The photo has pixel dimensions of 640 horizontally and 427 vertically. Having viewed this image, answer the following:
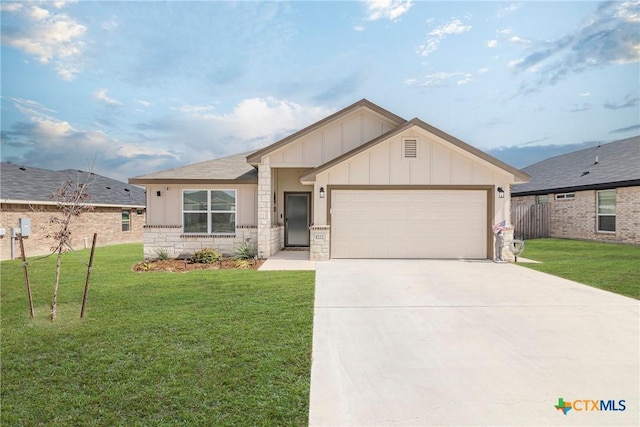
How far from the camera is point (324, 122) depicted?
11.8 metres

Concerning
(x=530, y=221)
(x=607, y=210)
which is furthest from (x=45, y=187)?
(x=607, y=210)

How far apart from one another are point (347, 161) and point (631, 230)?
14267mm

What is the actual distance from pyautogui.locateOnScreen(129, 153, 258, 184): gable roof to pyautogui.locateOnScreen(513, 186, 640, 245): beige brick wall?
1715cm

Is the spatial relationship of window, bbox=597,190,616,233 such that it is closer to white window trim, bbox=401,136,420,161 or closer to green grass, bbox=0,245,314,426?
white window trim, bbox=401,136,420,161

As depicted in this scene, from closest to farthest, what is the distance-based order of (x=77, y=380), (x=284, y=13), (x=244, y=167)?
(x=77, y=380), (x=284, y=13), (x=244, y=167)

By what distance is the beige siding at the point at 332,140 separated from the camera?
1184 centimetres

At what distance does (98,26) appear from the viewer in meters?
12.1

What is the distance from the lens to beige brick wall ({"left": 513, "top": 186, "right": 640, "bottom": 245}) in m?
14.5

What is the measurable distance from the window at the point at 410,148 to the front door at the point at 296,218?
5082 millimetres

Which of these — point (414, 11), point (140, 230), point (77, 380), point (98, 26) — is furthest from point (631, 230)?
point (140, 230)

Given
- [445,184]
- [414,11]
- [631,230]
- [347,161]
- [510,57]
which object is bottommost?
[631,230]

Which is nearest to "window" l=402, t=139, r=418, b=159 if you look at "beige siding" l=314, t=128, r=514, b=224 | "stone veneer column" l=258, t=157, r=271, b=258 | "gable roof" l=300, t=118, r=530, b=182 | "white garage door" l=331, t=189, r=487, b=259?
"beige siding" l=314, t=128, r=514, b=224

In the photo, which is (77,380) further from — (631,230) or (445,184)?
(631,230)

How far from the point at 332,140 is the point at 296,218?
14.0 ft
